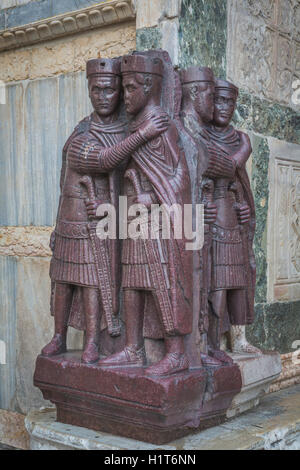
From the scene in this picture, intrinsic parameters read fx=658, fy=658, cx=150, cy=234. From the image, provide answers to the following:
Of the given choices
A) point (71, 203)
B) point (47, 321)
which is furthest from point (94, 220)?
point (47, 321)

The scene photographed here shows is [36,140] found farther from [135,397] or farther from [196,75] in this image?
[135,397]

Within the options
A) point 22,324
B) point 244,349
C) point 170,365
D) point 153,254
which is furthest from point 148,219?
point 22,324

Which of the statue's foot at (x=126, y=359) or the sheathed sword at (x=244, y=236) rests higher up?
the sheathed sword at (x=244, y=236)

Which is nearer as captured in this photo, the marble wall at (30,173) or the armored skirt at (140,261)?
the armored skirt at (140,261)

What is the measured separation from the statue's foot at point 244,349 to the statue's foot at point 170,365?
622 mm

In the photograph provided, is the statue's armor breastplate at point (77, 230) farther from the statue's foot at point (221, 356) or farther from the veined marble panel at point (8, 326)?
the veined marble panel at point (8, 326)

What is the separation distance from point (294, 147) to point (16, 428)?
249 cm

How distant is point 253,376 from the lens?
3.26 meters

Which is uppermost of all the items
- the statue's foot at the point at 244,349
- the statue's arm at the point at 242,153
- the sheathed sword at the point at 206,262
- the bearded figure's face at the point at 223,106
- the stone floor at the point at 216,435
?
the bearded figure's face at the point at 223,106

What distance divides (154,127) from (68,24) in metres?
1.21

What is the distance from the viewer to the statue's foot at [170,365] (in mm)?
2787

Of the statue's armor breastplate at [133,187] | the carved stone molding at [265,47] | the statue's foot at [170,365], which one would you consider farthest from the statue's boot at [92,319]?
the carved stone molding at [265,47]

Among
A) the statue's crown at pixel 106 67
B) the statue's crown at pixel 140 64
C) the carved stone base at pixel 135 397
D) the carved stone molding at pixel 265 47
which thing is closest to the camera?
the carved stone base at pixel 135 397

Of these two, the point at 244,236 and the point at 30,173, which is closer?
the point at 244,236
